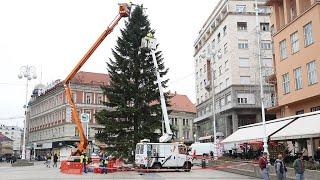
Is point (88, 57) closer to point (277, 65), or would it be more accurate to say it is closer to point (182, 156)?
point (182, 156)

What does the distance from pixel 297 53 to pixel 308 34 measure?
92.2 inches

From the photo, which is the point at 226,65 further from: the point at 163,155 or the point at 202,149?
the point at 163,155

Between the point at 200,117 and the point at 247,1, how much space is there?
80.8 ft

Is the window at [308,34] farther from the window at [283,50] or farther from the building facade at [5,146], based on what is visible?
the building facade at [5,146]

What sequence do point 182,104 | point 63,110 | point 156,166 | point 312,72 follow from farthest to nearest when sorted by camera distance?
1. point 182,104
2. point 63,110
3. point 312,72
4. point 156,166

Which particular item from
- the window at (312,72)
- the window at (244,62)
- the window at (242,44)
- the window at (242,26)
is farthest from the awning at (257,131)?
the window at (242,26)

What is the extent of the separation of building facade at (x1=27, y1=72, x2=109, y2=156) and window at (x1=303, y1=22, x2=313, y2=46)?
48.2 meters

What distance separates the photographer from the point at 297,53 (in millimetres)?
38812

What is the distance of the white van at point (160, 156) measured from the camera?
112 ft

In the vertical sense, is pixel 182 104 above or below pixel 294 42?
above

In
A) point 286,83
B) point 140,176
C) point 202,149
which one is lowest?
point 140,176

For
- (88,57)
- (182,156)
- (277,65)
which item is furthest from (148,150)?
(277,65)

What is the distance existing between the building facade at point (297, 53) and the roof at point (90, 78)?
162 ft

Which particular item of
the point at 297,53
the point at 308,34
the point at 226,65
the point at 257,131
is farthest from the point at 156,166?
the point at 226,65
